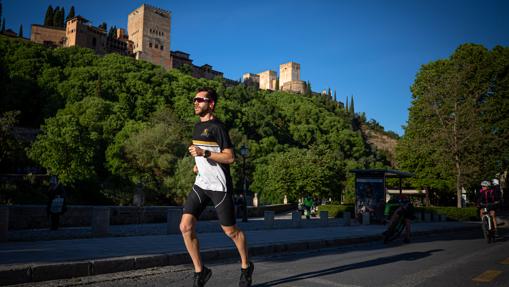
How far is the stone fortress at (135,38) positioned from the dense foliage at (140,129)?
539 inches

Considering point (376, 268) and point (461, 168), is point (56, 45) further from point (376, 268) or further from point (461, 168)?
point (376, 268)

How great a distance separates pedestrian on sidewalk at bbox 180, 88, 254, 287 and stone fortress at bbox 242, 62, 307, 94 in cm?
15600

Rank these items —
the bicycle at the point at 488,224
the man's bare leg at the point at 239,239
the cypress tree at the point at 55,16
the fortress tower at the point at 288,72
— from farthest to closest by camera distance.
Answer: the fortress tower at the point at 288,72, the cypress tree at the point at 55,16, the bicycle at the point at 488,224, the man's bare leg at the point at 239,239

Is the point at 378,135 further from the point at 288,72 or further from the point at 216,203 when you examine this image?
the point at 216,203

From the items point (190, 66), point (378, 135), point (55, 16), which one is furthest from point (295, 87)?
point (55, 16)

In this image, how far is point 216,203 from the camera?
412cm

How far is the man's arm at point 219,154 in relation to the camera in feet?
13.1

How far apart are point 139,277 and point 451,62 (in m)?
35.4

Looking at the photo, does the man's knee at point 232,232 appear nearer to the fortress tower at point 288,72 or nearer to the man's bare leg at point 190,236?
the man's bare leg at point 190,236

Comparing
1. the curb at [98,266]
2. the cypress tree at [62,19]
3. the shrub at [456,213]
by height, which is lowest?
the shrub at [456,213]

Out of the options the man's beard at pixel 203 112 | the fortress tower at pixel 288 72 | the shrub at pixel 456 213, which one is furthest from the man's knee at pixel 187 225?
the fortress tower at pixel 288 72

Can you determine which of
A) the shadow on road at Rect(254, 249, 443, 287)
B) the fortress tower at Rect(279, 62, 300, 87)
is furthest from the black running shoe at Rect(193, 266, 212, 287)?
the fortress tower at Rect(279, 62, 300, 87)

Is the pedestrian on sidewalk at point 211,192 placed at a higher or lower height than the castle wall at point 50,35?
lower

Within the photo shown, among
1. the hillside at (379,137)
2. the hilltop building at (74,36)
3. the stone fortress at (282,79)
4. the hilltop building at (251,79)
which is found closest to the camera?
the hilltop building at (74,36)
